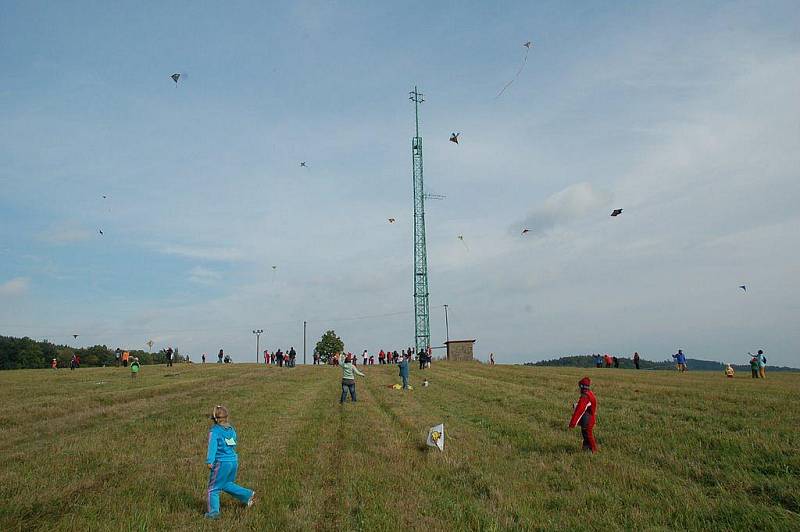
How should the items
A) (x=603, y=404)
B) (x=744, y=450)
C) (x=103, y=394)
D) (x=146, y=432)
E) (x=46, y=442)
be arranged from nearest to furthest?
(x=744, y=450) < (x=46, y=442) < (x=146, y=432) < (x=603, y=404) < (x=103, y=394)

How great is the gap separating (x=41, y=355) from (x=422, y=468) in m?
162

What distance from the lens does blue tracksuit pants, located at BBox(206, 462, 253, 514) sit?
870 cm

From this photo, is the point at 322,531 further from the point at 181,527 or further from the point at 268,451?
the point at 268,451

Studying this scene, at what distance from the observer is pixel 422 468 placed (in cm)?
1147

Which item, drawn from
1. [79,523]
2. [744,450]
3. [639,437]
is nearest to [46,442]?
[79,523]

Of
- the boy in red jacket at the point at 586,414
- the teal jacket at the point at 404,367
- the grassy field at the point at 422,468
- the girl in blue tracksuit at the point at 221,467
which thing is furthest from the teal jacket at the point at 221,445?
the teal jacket at the point at 404,367

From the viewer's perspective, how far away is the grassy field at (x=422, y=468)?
8.39m

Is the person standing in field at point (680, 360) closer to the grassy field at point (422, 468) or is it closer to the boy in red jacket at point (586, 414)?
the grassy field at point (422, 468)

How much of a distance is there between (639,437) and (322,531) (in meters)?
9.57

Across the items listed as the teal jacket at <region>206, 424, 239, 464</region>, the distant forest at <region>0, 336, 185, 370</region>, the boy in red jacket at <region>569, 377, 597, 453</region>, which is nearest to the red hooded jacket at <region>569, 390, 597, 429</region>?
the boy in red jacket at <region>569, 377, 597, 453</region>

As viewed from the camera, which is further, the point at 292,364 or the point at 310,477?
the point at 292,364

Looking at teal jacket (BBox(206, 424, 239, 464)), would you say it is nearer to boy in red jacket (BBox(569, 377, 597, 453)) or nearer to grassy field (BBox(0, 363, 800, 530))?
grassy field (BBox(0, 363, 800, 530))

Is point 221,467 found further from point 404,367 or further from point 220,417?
point 404,367

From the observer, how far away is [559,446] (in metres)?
13.7
